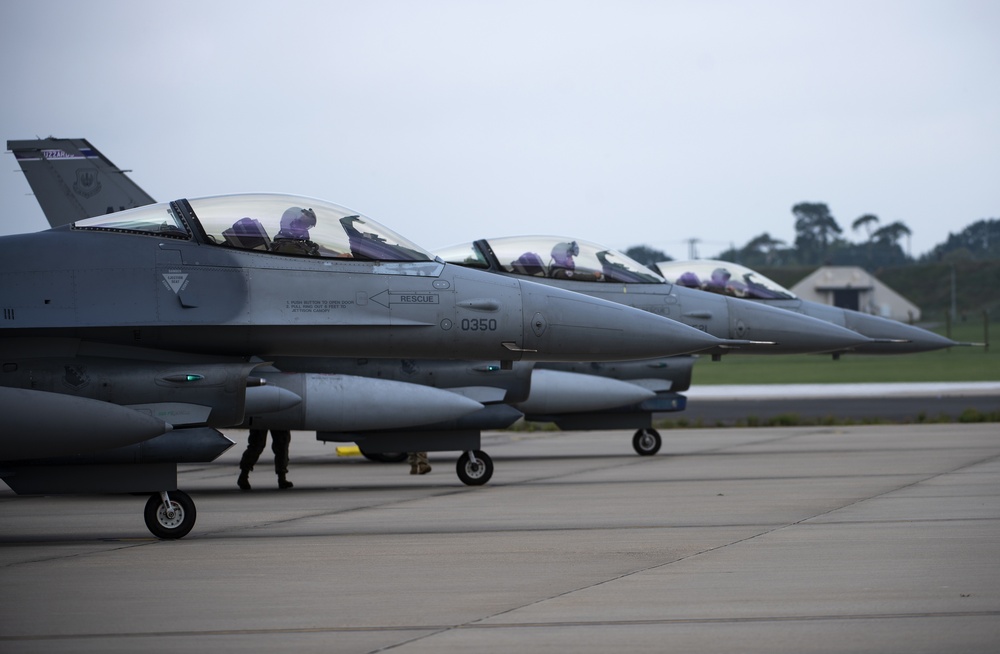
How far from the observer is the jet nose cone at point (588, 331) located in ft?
40.9

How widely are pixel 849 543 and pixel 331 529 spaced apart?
4681 millimetres

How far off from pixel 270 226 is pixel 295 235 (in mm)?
248

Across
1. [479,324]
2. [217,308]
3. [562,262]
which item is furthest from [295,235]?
[562,262]

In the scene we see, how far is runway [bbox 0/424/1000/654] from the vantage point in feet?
21.2

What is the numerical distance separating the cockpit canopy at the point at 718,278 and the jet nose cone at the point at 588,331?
726 cm

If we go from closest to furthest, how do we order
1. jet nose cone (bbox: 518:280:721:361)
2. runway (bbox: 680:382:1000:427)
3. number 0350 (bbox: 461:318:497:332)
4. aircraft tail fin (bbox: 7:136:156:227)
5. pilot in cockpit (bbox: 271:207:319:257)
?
1. pilot in cockpit (bbox: 271:207:319:257)
2. number 0350 (bbox: 461:318:497:332)
3. jet nose cone (bbox: 518:280:721:361)
4. aircraft tail fin (bbox: 7:136:156:227)
5. runway (bbox: 680:382:1000:427)

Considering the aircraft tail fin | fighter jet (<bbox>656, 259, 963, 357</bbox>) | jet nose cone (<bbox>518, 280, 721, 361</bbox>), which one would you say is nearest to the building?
fighter jet (<bbox>656, 259, 963, 357</bbox>)

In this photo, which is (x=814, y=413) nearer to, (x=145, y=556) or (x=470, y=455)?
(x=470, y=455)

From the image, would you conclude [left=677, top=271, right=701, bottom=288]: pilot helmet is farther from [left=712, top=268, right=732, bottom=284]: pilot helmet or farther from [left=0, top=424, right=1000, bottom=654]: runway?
[left=0, top=424, right=1000, bottom=654]: runway

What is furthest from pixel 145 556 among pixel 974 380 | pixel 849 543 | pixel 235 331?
pixel 974 380

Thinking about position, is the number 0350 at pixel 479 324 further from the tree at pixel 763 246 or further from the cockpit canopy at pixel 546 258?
the tree at pixel 763 246

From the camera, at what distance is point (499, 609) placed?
7129 mm

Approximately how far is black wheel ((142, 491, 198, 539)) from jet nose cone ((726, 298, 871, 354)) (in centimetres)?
1035

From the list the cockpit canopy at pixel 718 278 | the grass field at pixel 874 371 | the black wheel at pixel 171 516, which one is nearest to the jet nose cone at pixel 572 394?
the cockpit canopy at pixel 718 278
